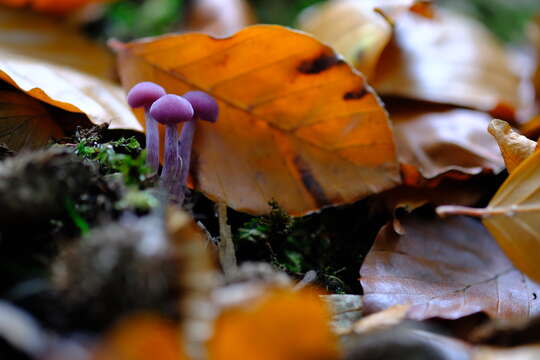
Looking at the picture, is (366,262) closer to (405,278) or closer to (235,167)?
(405,278)

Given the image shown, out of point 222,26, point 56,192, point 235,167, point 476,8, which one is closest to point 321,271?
point 235,167

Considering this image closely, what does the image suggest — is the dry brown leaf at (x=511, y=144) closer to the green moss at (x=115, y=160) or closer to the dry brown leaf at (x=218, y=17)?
the green moss at (x=115, y=160)

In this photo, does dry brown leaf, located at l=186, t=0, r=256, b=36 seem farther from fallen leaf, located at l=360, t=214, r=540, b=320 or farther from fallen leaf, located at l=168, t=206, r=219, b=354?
fallen leaf, located at l=168, t=206, r=219, b=354

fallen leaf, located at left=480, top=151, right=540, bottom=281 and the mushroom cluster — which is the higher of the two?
the mushroom cluster

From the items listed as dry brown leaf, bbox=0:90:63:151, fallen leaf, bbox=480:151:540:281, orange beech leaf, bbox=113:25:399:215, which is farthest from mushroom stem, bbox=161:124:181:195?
fallen leaf, bbox=480:151:540:281

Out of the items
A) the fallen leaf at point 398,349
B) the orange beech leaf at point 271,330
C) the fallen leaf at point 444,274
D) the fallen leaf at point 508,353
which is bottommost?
the fallen leaf at point 444,274

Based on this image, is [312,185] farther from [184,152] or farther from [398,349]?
[398,349]

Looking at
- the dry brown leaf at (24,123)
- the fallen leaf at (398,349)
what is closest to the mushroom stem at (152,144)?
the dry brown leaf at (24,123)

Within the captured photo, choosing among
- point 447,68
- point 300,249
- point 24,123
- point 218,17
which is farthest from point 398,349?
point 218,17
